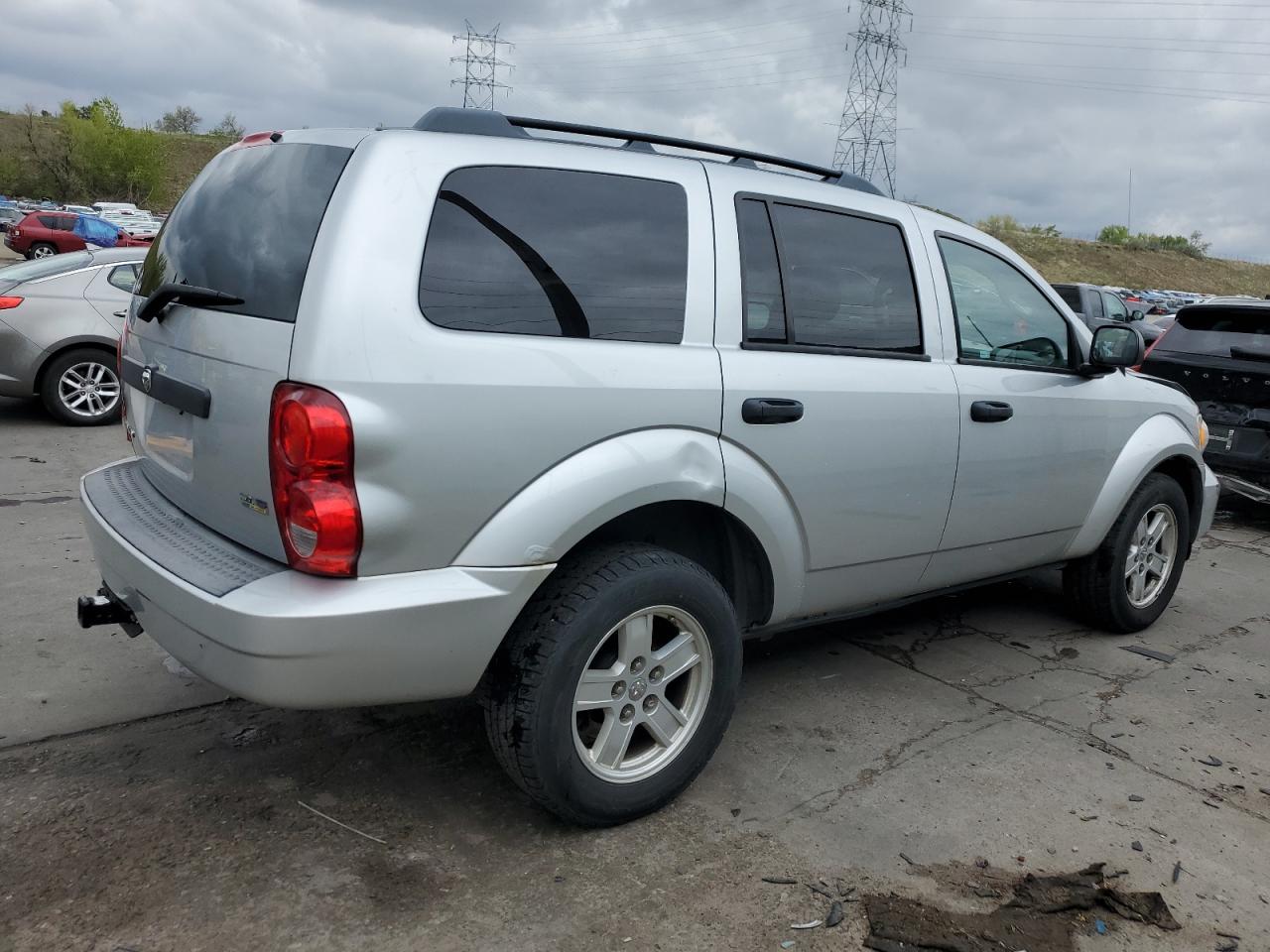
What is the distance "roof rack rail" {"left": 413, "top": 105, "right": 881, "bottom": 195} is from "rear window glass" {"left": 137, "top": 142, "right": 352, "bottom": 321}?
1.07 ft

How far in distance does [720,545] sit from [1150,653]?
2666 millimetres

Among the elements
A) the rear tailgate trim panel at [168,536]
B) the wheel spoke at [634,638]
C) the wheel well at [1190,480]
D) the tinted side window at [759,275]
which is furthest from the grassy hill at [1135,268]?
the rear tailgate trim panel at [168,536]

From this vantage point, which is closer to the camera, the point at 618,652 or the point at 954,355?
the point at 618,652

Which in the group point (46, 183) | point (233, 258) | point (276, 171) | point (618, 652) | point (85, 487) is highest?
point (46, 183)

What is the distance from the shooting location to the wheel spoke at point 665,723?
3102mm

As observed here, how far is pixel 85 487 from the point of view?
3.39 m

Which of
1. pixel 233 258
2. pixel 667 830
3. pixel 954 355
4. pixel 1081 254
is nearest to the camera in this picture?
pixel 233 258

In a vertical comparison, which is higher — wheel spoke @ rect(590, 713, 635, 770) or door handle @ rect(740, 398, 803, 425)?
door handle @ rect(740, 398, 803, 425)

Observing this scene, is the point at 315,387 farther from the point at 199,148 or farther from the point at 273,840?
the point at 199,148

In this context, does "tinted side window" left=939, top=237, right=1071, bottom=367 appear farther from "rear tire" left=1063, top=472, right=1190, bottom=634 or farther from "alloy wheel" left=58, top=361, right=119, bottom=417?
"alloy wheel" left=58, top=361, right=119, bottom=417

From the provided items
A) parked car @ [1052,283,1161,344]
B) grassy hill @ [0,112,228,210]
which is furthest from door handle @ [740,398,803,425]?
grassy hill @ [0,112,228,210]

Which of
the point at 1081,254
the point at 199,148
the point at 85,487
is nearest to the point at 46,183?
the point at 199,148

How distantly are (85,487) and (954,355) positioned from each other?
301 centimetres

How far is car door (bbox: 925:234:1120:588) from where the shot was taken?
397 cm
